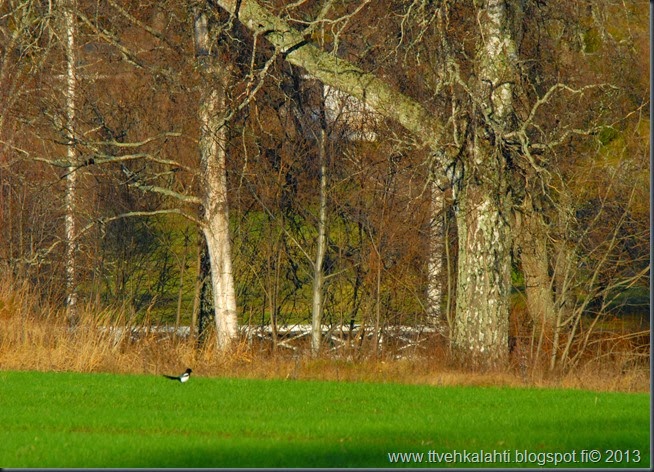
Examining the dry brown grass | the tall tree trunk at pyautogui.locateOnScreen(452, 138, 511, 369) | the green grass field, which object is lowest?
the green grass field

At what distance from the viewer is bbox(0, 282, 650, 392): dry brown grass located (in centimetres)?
1680

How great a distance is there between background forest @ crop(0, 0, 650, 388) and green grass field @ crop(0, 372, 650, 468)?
129 inches

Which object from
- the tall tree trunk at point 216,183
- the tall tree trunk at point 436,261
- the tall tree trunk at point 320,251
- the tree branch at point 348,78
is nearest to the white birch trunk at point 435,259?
the tall tree trunk at point 436,261

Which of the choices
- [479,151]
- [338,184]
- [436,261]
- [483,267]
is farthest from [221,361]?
[479,151]

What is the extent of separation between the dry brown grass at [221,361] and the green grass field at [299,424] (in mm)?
1168

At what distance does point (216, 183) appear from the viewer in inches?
885

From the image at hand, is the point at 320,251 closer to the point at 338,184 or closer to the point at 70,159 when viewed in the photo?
the point at 338,184

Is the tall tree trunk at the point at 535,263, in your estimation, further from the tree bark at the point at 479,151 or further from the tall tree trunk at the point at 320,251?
the tall tree trunk at the point at 320,251

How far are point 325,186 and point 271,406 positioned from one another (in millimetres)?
9301

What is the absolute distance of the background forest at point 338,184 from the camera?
63.4ft

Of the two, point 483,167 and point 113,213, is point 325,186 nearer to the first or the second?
point 483,167

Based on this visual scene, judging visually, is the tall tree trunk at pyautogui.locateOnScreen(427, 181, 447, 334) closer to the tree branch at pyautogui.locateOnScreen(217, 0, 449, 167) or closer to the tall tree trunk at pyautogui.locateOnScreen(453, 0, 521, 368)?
the tall tree trunk at pyautogui.locateOnScreen(453, 0, 521, 368)

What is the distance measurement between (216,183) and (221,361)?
499cm

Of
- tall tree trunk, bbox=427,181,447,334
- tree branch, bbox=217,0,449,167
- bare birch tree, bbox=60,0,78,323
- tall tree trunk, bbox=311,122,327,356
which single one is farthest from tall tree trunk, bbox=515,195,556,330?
bare birch tree, bbox=60,0,78,323
